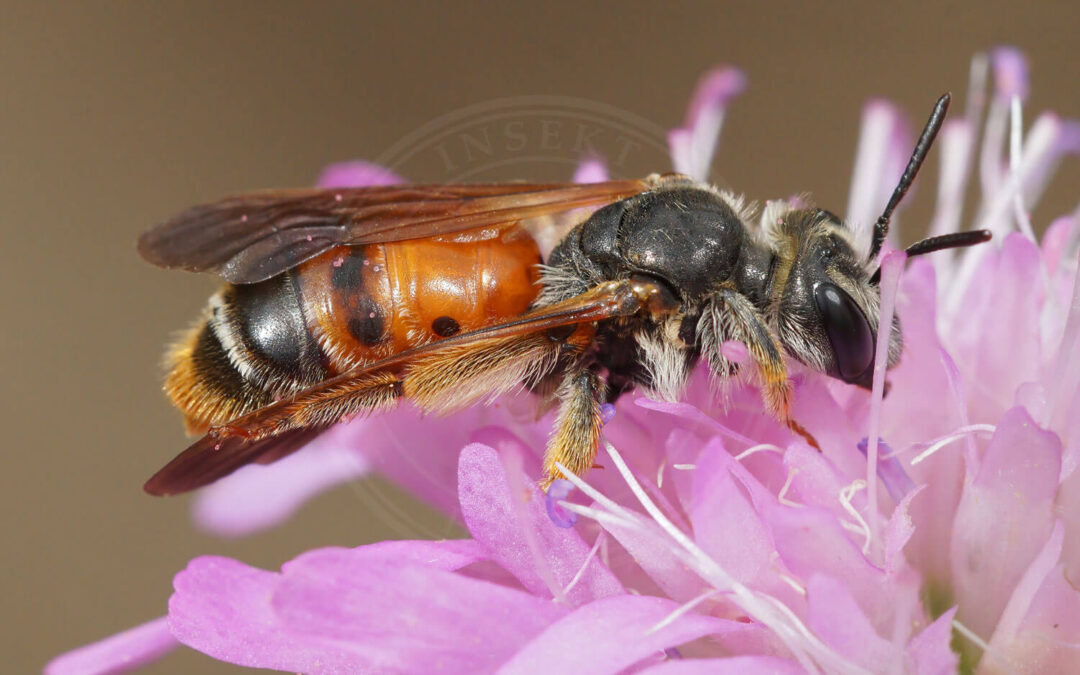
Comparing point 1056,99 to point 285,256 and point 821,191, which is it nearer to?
point 821,191

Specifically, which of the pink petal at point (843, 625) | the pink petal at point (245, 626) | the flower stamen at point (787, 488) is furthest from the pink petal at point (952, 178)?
the pink petal at point (245, 626)

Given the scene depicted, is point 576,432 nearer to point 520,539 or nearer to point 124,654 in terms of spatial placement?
point 520,539

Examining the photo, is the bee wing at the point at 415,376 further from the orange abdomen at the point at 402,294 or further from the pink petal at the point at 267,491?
the pink petal at the point at 267,491

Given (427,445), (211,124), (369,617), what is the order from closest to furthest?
(369,617), (427,445), (211,124)

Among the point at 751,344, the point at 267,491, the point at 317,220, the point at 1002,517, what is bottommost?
the point at 267,491

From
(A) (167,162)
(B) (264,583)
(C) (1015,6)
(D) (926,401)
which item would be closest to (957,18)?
(C) (1015,6)

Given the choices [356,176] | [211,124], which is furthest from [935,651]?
[211,124]
